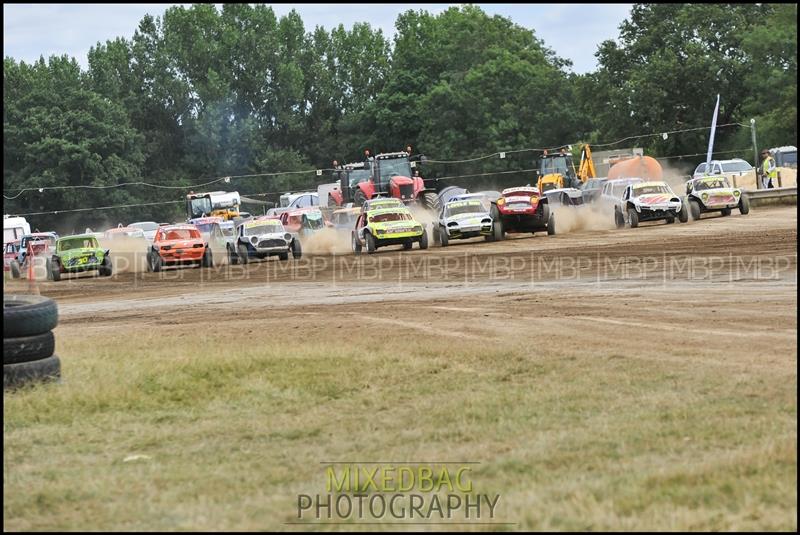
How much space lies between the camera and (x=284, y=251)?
32375mm

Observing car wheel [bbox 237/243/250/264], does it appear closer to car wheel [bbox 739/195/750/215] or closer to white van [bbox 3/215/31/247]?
car wheel [bbox 739/195/750/215]

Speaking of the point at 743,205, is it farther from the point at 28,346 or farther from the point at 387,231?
the point at 28,346

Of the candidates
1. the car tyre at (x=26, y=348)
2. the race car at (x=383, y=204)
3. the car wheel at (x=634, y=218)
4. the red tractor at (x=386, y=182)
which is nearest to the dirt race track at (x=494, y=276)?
the car wheel at (x=634, y=218)

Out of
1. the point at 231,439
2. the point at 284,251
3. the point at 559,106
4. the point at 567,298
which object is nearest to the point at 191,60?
the point at 559,106

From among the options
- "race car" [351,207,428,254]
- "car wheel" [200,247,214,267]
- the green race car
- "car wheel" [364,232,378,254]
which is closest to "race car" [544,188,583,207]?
"race car" [351,207,428,254]

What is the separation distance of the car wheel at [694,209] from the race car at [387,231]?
7400mm

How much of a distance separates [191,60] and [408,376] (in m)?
85.7

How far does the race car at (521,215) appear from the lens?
32.4 meters

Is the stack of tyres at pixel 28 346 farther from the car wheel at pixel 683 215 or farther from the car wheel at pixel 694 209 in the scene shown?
the car wheel at pixel 694 209

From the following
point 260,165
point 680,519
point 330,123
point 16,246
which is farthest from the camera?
point 330,123

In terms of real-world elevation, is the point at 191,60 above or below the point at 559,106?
above

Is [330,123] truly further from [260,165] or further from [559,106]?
[559,106]

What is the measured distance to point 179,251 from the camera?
1280 inches

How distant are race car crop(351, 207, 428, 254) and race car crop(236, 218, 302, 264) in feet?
5.81
